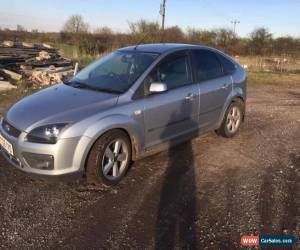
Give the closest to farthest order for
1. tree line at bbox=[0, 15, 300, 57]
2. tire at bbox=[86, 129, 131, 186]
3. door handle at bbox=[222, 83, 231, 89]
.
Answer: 1. tire at bbox=[86, 129, 131, 186]
2. door handle at bbox=[222, 83, 231, 89]
3. tree line at bbox=[0, 15, 300, 57]

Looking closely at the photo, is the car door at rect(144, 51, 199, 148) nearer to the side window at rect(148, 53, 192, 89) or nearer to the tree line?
the side window at rect(148, 53, 192, 89)

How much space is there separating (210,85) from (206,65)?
36 centimetres

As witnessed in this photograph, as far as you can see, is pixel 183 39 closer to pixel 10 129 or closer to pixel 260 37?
pixel 260 37

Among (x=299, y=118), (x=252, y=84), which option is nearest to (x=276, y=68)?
(x=252, y=84)

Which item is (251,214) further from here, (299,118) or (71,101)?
(299,118)

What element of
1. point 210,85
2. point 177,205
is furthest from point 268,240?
point 210,85

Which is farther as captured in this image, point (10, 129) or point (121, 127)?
point (121, 127)

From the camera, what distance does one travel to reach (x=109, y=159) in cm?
455

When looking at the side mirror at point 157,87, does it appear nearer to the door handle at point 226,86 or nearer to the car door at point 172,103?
the car door at point 172,103

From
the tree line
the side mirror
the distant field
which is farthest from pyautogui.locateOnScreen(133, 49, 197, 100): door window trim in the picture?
the tree line

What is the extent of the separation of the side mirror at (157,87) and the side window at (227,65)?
1972 millimetres

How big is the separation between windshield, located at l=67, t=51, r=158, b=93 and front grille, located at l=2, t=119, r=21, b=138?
118 centimetres

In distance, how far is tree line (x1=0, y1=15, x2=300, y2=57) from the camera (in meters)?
25.8

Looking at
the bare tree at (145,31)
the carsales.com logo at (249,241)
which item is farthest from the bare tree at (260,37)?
the carsales.com logo at (249,241)
